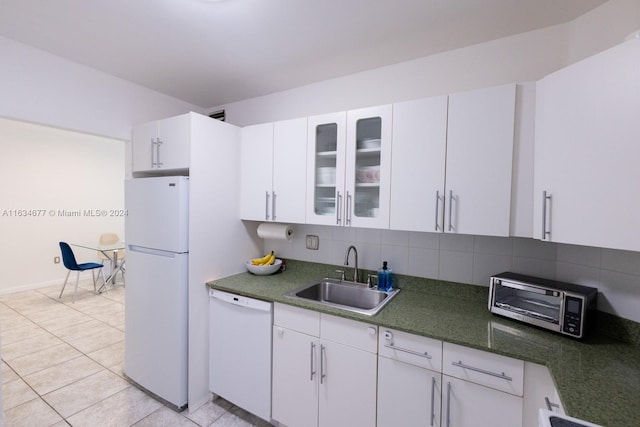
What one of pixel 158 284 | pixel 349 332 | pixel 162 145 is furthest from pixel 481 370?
pixel 162 145

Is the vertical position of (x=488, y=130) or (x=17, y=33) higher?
(x=17, y=33)

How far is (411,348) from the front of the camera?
135 cm

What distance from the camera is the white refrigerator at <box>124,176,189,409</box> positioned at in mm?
1879

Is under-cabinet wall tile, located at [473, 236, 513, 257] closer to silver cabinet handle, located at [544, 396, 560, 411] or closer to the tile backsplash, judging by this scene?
the tile backsplash

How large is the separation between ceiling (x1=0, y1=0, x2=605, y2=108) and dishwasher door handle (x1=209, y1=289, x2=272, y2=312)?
5.25ft

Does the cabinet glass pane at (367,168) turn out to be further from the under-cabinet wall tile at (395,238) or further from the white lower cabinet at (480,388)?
the white lower cabinet at (480,388)

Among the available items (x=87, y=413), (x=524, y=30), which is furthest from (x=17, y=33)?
(x=524, y=30)

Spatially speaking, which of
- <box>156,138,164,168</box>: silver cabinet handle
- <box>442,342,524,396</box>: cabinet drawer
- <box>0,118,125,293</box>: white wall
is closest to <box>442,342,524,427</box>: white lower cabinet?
<box>442,342,524,396</box>: cabinet drawer

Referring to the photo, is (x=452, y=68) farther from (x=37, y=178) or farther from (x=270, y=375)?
(x=37, y=178)

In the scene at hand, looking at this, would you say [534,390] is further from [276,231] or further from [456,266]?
[276,231]

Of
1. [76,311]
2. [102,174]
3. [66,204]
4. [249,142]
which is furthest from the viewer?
[102,174]

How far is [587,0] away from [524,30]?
271 millimetres

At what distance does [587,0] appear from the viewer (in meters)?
1.33

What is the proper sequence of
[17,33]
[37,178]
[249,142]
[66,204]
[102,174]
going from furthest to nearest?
1. [102,174]
2. [66,204]
3. [37,178]
4. [249,142]
5. [17,33]
